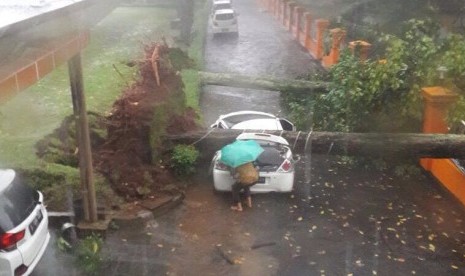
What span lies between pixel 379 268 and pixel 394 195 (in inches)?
123

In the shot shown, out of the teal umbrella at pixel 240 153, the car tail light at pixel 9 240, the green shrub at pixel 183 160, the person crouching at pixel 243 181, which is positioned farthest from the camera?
the green shrub at pixel 183 160

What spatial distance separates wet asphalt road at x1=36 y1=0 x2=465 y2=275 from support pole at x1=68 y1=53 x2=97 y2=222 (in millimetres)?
623

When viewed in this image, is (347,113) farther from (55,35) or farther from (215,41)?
(215,41)

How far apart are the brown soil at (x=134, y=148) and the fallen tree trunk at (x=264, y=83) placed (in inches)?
228

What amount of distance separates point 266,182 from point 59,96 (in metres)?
6.27

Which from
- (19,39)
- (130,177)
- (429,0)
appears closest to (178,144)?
(130,177)

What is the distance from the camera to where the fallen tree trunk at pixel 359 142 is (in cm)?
1045

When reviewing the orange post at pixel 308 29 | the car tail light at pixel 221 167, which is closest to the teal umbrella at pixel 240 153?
the car tail light at pixel 221 167

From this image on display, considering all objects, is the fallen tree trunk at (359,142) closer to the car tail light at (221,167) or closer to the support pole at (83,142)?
the car tail light at (221,167)

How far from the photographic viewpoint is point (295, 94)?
1689 cm

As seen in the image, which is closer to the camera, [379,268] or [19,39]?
[19,39]

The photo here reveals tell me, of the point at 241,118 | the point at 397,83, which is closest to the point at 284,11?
the point at 241,118

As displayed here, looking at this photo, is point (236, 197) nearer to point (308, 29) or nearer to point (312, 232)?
point (312, 232)

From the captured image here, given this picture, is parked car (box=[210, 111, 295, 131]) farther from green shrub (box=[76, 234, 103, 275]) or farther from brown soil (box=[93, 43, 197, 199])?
green shrub (box=[76, 234, 103, 275])
